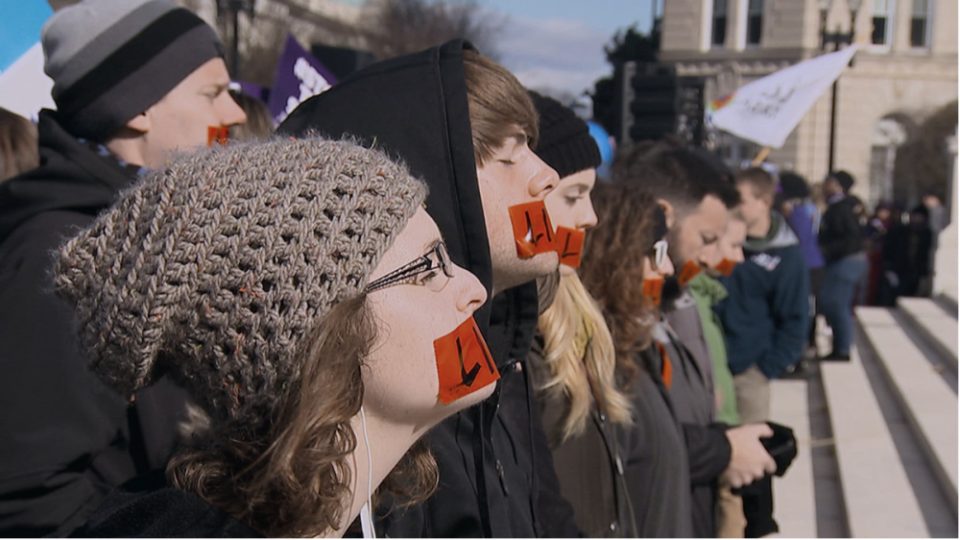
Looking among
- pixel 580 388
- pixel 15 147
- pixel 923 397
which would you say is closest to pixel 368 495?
pixel 580 388

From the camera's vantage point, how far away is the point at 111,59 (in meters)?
2.56

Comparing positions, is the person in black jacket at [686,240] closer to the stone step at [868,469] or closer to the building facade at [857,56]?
the stone step at [868,469]

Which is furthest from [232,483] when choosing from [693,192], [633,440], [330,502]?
[693,192]

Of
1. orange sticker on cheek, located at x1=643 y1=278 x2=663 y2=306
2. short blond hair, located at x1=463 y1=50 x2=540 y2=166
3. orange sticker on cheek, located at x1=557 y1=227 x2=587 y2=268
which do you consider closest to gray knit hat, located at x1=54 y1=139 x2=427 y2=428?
short blond hair, located at x1=463 y1=50 x2=540 y2=166

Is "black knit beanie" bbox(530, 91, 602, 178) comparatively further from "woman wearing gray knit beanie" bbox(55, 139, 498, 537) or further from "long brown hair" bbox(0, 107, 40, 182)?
"long brown hair" bbox(0, 107, 40, 182)

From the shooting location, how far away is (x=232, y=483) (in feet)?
4.30

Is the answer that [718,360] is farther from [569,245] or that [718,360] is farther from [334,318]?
[334,318]

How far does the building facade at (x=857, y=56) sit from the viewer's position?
111 ft

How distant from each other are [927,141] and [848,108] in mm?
3007

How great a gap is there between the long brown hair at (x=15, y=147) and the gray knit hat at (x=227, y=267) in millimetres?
1959

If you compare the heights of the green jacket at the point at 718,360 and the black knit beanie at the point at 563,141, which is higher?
the black knit beanie at the point at 563,141

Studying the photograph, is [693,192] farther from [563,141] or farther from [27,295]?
[27,295]

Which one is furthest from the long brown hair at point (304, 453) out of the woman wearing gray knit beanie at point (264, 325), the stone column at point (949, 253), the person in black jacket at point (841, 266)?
the stone column at point (949, 253)

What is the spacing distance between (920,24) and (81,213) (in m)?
37.7
